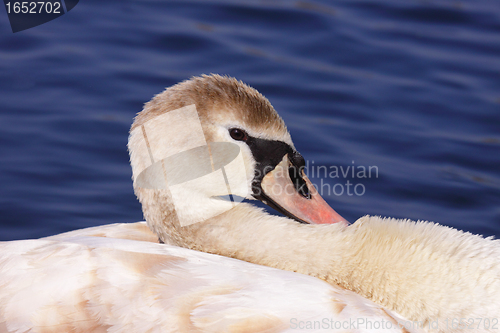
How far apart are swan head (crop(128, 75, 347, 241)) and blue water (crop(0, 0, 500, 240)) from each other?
1.86 meters

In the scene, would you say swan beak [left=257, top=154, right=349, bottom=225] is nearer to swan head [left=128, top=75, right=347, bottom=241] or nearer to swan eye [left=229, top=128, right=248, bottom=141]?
swan head [left=128, top=75, right=347, bottom=241]

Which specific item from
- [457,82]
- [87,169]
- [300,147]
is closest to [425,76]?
[457,82]

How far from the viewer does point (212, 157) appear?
3.04 meters

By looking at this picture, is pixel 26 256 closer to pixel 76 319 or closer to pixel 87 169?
pixel 76 319

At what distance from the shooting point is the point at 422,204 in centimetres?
509

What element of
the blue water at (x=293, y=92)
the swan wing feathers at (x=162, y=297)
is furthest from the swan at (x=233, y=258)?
the blue water at (x=293, y=92)

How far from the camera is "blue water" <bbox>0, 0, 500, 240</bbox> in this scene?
16.6 ft

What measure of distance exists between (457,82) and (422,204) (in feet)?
6.37

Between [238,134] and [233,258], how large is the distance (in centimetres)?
63

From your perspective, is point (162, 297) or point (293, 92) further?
point (293, 92)

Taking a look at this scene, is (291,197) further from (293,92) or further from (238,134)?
(293,92)

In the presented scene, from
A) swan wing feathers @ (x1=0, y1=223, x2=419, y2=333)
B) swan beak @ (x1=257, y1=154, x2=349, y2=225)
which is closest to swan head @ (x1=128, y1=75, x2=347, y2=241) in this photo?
swan beak @ (x1=257, y1=154, x2=349, y2=225)

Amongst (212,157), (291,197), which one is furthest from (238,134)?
(291,197)

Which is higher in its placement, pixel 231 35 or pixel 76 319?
pixel 231 35
